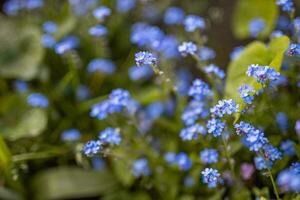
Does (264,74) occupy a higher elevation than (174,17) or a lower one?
lower

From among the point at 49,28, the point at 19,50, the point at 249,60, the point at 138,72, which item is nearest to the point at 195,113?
the point at 249,60

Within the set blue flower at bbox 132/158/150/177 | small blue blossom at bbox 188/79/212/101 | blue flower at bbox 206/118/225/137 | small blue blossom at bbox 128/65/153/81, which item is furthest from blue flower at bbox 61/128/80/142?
blue flower at bbox 206/118/225/137

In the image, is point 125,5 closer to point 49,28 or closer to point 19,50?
point 49,28

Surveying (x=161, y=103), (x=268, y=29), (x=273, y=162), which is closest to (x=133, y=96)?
(x=161, y=103)

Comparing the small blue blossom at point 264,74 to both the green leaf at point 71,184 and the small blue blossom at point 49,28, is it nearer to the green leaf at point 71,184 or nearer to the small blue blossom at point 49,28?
the green leaf at point 71,184

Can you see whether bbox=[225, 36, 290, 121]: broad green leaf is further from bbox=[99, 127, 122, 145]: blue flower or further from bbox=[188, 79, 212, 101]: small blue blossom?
bbox=[99, 127, 122, 145]: blue flower
